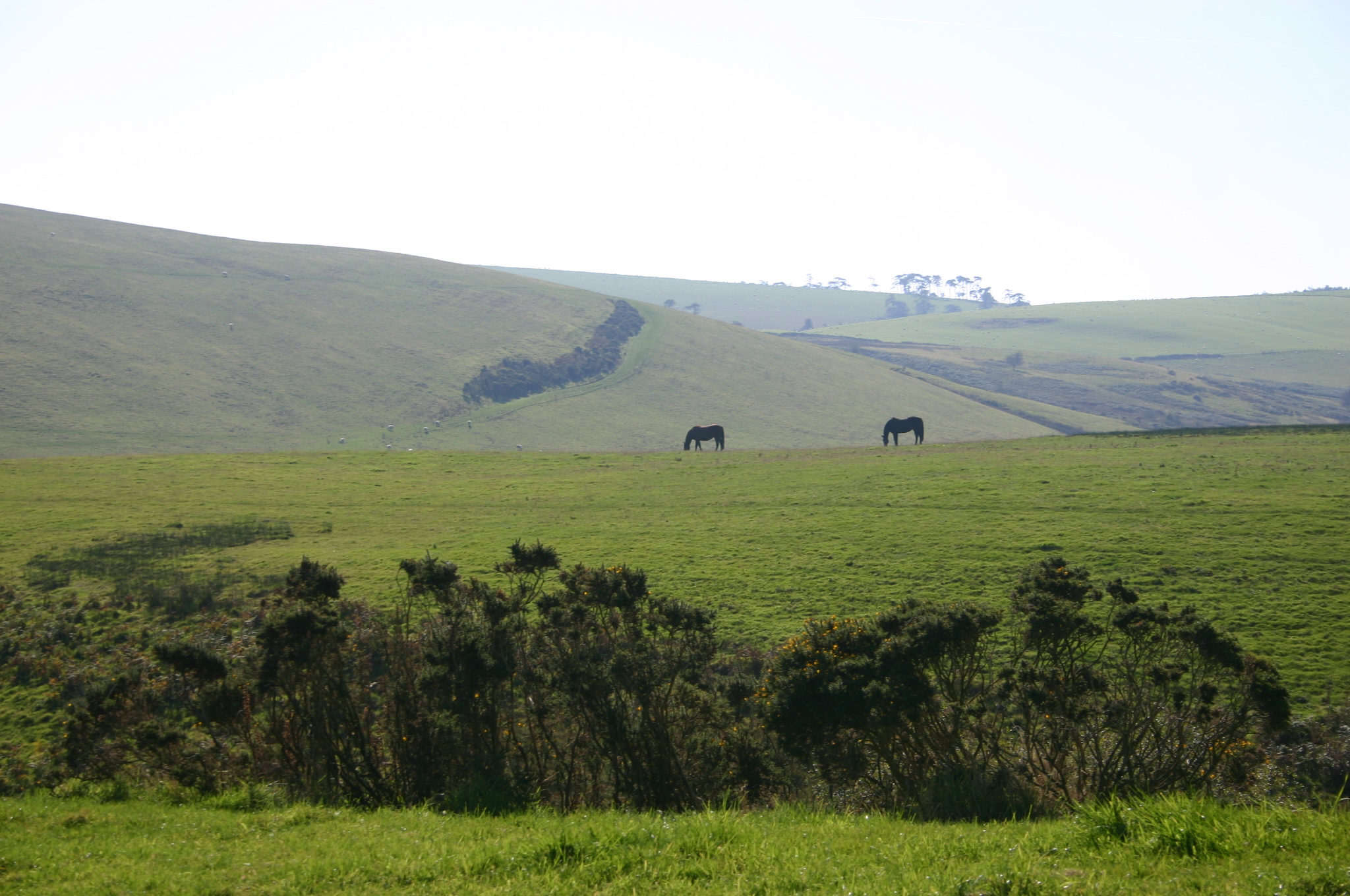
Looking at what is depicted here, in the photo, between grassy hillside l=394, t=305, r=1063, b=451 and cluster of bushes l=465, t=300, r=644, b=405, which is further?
cluster of bushes l=465, t=300, r=644, b=405

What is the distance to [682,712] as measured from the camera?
13.6 m

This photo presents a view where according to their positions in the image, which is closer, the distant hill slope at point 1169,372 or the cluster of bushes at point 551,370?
the cluster of bushes at point 551,370

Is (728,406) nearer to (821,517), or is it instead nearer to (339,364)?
(339,364)

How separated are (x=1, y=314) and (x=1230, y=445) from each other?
10486 centimetres

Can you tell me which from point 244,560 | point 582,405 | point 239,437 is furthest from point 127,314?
point 244,560

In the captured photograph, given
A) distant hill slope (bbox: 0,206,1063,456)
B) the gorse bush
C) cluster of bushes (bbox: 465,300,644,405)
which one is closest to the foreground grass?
the gorse bush

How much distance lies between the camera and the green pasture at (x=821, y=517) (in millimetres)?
23484

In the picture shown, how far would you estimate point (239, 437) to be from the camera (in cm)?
7544

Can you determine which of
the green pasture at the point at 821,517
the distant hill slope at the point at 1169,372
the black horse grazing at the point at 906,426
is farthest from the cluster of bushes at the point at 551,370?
the distant hill slope at the point at 1169,372

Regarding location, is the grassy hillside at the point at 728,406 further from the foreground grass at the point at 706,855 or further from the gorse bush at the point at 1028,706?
the foreground grass at the point at 706,855

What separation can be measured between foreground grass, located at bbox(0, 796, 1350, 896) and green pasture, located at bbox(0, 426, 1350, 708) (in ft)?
45.0

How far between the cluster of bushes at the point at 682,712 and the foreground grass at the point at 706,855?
7.45 feet

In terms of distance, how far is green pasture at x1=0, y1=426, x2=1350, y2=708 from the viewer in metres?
23.5

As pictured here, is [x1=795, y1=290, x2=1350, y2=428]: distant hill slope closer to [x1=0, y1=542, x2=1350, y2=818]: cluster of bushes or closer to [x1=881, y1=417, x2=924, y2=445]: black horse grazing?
[x1=881, y1=417, x2=924, y2=445]: black horse grazing
